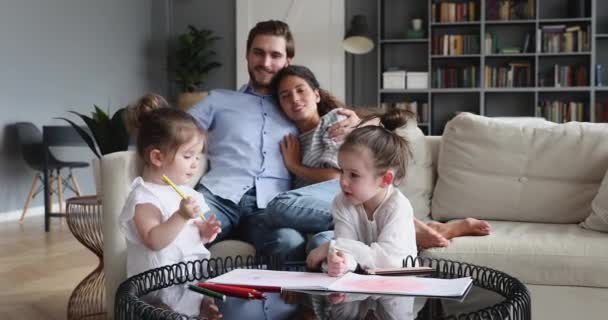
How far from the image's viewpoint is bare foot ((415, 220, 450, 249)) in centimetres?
211

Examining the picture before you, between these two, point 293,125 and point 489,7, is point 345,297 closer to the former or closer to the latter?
point 293,125

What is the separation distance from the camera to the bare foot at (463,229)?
218 centimetres

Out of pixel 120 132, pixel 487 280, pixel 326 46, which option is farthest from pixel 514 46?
pixel 487 280

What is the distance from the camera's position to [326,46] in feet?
22.2

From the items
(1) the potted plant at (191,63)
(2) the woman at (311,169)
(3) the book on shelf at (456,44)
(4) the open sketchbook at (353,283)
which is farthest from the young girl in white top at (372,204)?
(1) the potted plant at (191,63)

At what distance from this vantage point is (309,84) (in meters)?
2.32

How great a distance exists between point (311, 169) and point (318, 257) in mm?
813

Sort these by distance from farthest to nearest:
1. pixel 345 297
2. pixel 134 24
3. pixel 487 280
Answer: pixel 134 24 < pixel 487 280 < pixel 345 297

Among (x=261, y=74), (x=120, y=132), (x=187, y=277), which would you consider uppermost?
(x=261, y=74)

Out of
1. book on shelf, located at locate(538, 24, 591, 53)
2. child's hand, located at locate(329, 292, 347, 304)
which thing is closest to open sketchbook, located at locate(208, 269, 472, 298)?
child's hand, located at locate(329, 292, 347, 304)

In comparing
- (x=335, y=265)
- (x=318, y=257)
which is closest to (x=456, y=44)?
(x=318, y=257)

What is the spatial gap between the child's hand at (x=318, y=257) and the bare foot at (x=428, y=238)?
697 millimetres

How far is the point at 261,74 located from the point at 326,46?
173 inches

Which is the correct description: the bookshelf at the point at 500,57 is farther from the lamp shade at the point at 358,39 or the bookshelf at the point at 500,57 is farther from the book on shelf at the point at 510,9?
the lamp shade at the point at 358,39
